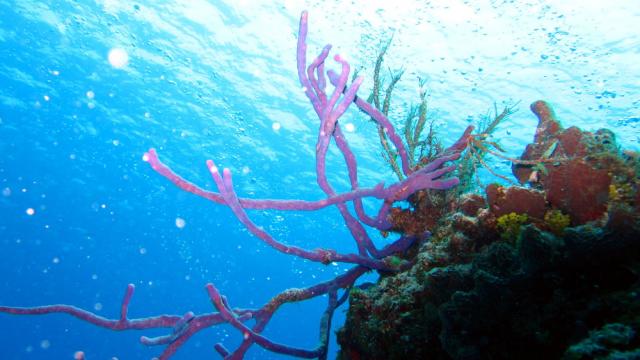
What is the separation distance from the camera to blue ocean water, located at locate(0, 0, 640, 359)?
11414 millimetres

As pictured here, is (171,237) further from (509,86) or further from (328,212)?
(509,86)

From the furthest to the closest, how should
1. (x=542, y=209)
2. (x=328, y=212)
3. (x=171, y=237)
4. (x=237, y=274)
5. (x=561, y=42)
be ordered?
(x=237, y=274) → (x=171, y=237) → (x=328, y=212) → (x=561, y=42) → (x=542, y=209)

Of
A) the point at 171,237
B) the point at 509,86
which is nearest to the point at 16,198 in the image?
the point at 171,237

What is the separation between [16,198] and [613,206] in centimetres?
4320

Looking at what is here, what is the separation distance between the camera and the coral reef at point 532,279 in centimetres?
223

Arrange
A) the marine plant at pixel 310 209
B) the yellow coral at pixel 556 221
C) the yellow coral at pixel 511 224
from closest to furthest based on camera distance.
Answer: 1. the yellow coral at pixel 556 221
2. the yellow coral at pixel 511 224
3. the marine plant at pixel 310 209

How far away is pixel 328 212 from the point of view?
94.5 ft

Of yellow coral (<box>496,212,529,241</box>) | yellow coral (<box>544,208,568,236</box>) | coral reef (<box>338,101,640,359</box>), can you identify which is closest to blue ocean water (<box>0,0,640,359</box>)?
coral reef (<box>338,101,640,359</box>)

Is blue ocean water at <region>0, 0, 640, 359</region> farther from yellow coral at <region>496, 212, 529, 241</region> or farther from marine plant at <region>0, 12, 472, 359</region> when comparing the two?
yellow coral at <region>496, 212, 529, 241</region>

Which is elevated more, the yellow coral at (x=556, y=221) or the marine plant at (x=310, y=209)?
the yellow coral at (x=556, y=221)

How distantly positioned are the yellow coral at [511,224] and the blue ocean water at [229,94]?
763 cm

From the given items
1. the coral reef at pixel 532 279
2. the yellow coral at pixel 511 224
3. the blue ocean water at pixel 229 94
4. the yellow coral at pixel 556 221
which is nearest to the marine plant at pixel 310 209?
the coral reef at pixel 532 279

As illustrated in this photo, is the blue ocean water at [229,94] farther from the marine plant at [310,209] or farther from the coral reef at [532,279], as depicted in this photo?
the coral reef at [532,279]

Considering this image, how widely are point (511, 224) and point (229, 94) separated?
704 inches
